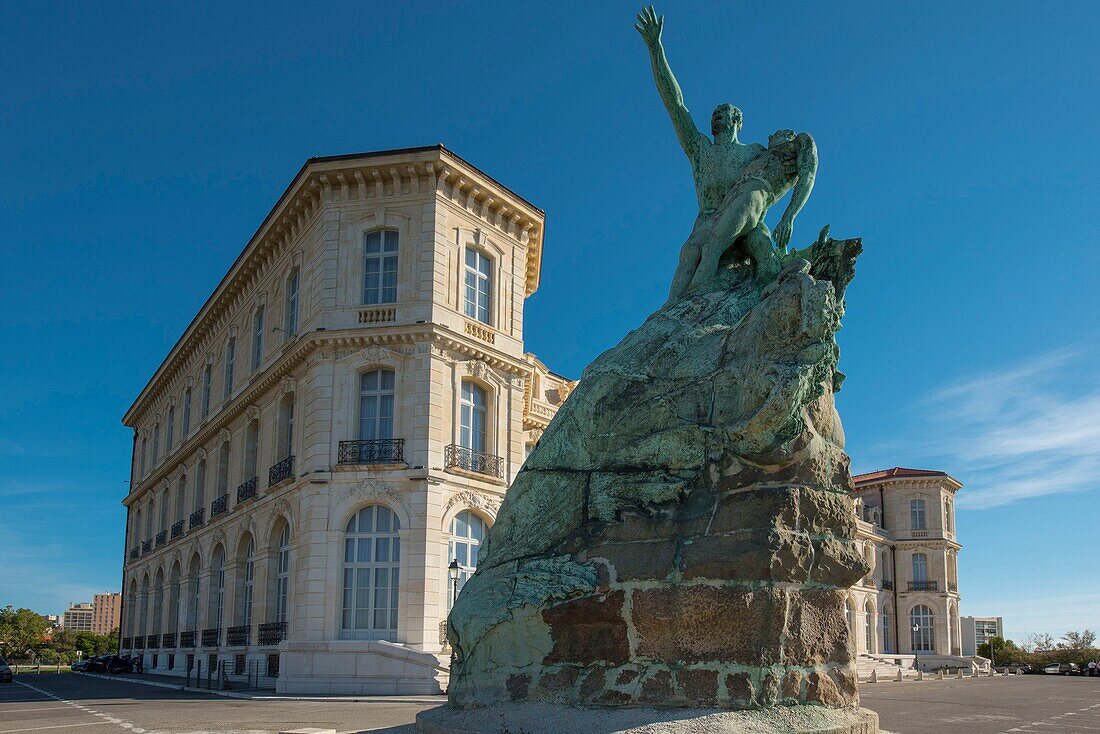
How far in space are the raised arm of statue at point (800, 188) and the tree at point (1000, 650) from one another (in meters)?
71.2

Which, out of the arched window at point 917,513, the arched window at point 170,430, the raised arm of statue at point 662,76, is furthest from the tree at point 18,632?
the raised arm of statue at point 662,76

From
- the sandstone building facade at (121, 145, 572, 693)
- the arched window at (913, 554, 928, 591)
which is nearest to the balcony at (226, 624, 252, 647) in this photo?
the sandstone building facade at (121, 145, 572, 693)

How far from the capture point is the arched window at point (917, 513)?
6412 centimetres

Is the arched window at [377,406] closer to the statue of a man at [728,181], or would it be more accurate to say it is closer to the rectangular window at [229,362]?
the rectangular window at [229,362]

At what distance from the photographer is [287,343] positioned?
2744cm

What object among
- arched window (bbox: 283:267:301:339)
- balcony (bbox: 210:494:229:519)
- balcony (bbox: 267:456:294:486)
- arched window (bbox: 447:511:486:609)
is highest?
arched window (bbox: 283:267:301:339)

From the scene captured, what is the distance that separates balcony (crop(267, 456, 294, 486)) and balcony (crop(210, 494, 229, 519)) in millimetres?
5511

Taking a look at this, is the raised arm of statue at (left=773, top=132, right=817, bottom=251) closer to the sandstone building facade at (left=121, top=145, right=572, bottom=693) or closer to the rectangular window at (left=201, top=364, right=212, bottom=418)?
the sandstone building facade at (left=121, top=145, right=572, bottom=693)

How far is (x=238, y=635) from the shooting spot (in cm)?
2794

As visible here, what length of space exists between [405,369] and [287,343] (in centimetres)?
472

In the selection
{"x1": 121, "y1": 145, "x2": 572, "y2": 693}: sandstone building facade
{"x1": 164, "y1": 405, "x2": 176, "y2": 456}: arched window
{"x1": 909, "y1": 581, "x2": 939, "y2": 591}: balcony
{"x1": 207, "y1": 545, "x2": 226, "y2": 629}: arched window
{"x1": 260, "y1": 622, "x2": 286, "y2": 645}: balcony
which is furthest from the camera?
{"x1": 909, "y1": 581, "x2": 939, "y2": 591}: balcony

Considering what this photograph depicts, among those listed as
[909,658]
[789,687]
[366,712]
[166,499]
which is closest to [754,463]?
[789,687]

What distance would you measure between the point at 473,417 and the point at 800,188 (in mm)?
18192

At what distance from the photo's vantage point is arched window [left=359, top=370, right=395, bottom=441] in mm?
24766
